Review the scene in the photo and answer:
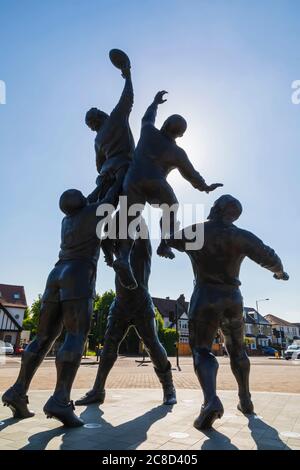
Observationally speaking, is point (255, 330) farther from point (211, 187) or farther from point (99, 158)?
point (211, 187)

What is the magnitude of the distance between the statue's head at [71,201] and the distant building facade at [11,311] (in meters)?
35.5

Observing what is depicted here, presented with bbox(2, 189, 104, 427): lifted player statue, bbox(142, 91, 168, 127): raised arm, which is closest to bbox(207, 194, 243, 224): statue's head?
bbox(2, 189, 104, 427): lifted player statue

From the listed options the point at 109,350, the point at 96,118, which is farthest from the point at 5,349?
the point at 96,118

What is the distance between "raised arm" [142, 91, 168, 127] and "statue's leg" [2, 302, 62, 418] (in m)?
2.74

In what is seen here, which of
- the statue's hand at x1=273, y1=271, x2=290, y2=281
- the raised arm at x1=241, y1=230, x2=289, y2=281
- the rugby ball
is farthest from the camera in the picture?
the rugby ball

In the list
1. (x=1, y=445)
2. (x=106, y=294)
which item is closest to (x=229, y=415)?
(x=1, y=445)

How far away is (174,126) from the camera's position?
460cm

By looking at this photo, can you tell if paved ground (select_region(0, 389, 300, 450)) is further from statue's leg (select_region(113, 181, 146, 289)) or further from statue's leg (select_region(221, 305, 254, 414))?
statue's leg (select_region(113, 181, 146, 289))

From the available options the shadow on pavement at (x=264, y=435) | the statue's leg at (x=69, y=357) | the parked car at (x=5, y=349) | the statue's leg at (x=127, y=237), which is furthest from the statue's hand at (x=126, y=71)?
the parked car at (x=5, y=349)

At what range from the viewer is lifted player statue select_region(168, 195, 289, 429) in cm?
360

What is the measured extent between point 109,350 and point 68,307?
153cm

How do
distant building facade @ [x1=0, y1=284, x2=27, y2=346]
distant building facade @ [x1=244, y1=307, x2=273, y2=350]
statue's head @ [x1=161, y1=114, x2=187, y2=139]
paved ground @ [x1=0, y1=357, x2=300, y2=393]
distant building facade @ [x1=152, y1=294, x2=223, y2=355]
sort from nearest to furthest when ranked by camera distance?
statue's head @ [x1=161, y1=114, x2=187, y2=139]
paved ground @ [x1=0, y1=357, x2=300, y2=393]
distant building facade @ [x1=0, y1=284, x2=27, y2=346]
distant building facade @ [x1=152, y1=294, x2=223, y2=355]
distant building facade @ [x1=244, y1=307, x2=273, y2=350]

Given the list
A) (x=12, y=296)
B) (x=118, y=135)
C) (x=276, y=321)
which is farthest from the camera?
(x=276, y=321)
